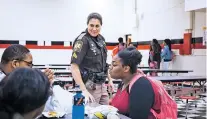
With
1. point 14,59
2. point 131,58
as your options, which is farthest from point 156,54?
point 14,59

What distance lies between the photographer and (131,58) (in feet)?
7.61

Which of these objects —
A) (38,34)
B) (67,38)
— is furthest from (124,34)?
(38,34)

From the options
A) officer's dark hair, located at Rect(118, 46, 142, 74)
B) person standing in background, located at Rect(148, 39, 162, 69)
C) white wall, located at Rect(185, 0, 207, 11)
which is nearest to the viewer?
officer's dark hair, located at Rect(118, 46, 142, 74)

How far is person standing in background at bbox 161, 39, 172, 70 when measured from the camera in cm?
1035

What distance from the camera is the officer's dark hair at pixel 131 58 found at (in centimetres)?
230

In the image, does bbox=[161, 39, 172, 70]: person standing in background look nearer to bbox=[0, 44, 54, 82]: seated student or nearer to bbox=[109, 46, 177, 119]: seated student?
bbox=[109, 46, 177, 119]: seated student

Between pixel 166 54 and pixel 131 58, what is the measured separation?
826 centimetres

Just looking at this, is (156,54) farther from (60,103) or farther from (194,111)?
(60,103)

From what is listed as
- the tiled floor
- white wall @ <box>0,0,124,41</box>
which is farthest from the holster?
white wall @ <box>0,0,124,41</box>

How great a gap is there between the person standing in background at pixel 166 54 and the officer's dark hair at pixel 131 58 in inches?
323

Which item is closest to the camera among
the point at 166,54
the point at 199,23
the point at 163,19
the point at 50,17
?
the point at 199,23

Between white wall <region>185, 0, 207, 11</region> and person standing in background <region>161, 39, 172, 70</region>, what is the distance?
154 centimetres

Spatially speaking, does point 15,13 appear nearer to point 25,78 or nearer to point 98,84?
point 98,84

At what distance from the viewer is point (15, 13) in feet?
41.3
